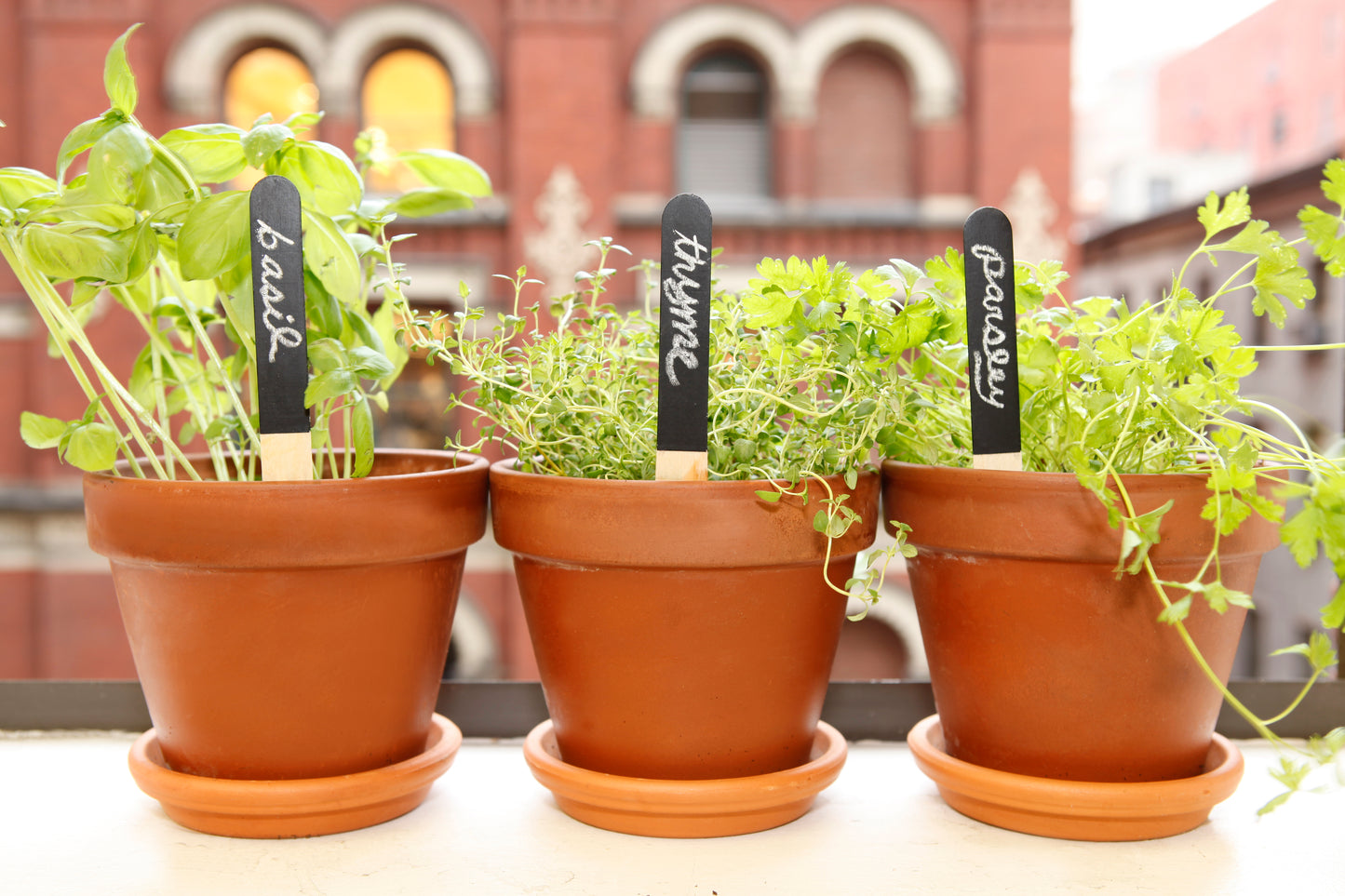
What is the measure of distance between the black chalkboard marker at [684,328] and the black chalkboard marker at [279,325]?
0.60 feet

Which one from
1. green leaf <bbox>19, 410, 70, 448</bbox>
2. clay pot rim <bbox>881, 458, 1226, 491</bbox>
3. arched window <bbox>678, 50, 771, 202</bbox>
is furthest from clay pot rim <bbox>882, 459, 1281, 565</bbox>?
arched window <bbox>678, 50, 771, 202</bbox>

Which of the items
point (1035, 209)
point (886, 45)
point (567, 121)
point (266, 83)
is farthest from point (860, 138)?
point (266, 83)

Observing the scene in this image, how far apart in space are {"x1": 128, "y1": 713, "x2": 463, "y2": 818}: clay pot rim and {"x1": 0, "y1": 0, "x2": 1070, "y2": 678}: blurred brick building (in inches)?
169

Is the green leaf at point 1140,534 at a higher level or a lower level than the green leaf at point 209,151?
lower

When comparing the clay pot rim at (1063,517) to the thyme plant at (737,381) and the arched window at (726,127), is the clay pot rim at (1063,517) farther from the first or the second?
the arched window at (726,127)

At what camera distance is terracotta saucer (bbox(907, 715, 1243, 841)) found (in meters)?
0.46

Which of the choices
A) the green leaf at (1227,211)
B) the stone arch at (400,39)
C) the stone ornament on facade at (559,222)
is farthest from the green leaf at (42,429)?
the stone arch at (400,39)

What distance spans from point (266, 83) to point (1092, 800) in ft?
17.8

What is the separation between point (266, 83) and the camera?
4.86 metres

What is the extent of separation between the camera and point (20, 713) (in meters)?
0.64

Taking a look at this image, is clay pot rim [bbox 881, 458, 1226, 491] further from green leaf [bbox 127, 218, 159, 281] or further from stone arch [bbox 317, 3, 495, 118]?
stone arch [bbox 317, 3, 495, 118]

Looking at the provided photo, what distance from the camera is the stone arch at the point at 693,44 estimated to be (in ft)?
15.5

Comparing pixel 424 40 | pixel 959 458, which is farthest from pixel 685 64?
pixel 959 458

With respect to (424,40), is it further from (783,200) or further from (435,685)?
(435,685)
